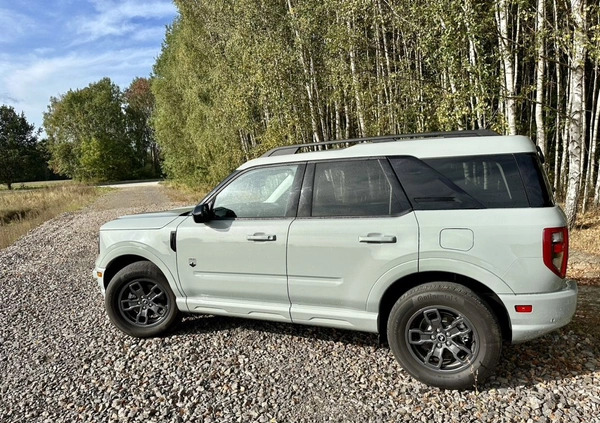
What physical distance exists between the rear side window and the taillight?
0.81 feet

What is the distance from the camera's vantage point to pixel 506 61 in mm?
6910

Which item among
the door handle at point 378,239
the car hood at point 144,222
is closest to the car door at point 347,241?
the door handle at point 378,239

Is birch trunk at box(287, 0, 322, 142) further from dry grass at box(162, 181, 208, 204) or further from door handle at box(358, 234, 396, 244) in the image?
dry grass at box(162, 181, 208, 204)

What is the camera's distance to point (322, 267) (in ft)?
9.92

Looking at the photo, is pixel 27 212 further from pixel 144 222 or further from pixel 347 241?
pixel 347 241

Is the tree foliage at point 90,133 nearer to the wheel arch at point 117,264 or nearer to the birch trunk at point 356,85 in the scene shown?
the birch trunk at point 356,85

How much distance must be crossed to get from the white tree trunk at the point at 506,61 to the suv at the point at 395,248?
4.74 m

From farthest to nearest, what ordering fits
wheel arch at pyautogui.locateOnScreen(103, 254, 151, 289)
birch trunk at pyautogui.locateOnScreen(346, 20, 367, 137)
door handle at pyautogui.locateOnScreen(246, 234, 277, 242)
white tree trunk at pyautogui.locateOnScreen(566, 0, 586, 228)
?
1. birch trunk at pyautogui.locateOnScreen(346, 20, 367, 137)
2. white tree trunk at pyautogui.locateOnScreen(566, 0, 586, 228)
3. wheel arch at pyautogui.locateOnScreen(103, 254, 151, 289)
4. door handle at pyautogui.locateOnScreen(246, 234, 277, 242)

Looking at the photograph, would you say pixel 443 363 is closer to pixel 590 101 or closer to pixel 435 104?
pixel 435 104

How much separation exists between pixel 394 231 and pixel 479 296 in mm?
763

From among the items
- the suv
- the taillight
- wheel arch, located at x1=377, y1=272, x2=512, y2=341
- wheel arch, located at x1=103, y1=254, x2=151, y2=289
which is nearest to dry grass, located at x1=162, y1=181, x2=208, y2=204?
wheel arch, located at x1=103, y1=254, x2=151, y2=289

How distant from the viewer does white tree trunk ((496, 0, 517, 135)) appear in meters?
6.55

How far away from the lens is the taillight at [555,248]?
2.45 m

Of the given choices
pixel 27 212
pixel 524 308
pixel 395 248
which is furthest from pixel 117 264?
pixel 27 212
